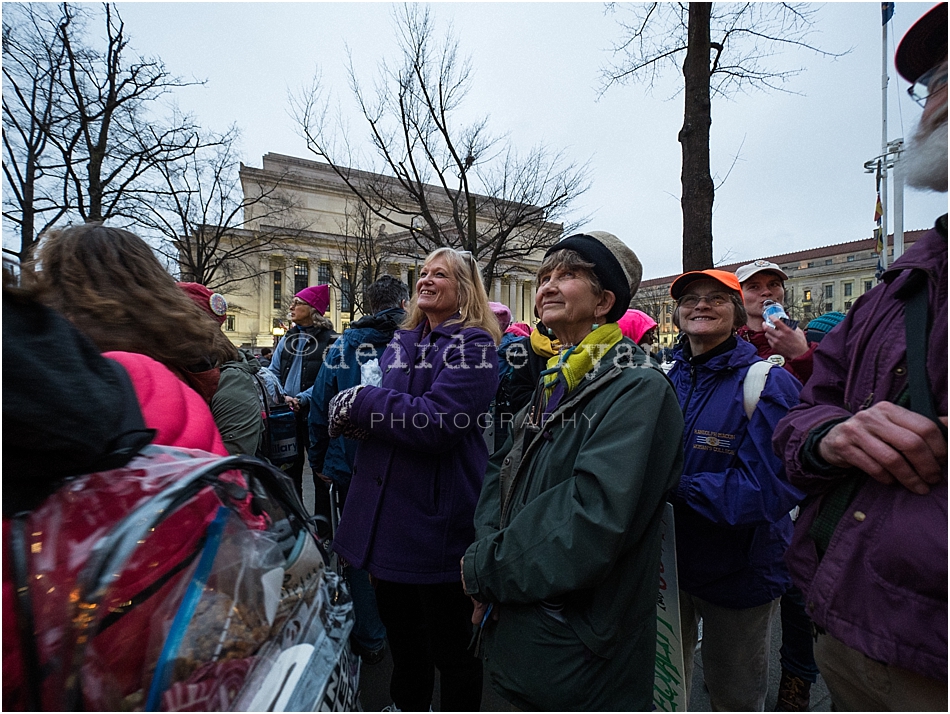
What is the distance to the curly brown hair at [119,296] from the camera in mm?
1526

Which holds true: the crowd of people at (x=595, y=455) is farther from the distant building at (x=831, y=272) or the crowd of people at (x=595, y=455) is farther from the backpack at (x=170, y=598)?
the distant building at (x=831, y=272)

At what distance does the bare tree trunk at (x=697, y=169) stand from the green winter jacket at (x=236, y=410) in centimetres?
422

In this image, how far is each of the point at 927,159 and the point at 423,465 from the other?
1.98 m

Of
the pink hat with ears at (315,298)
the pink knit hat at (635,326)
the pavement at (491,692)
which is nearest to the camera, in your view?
the pavement at (491,692)

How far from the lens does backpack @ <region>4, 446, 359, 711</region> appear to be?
2.56 feet

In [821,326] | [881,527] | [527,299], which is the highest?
[527,299]

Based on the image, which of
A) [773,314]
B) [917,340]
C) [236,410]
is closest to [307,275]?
[236,410]

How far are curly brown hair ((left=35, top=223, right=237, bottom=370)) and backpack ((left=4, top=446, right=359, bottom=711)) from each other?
675 millimetres

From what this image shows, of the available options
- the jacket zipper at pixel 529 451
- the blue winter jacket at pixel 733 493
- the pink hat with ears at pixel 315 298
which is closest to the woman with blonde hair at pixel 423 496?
the jacket zipper at pixel 529 451

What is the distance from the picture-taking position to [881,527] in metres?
1.20

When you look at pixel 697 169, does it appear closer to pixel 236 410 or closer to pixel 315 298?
pixel 315 298

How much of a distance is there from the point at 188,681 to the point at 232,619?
11 cm

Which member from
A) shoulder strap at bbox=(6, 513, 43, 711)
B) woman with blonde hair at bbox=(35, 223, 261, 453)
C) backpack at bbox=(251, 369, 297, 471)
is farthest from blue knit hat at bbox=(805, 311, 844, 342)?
shoulder strap at bbox=(6, 513, 43, 711)

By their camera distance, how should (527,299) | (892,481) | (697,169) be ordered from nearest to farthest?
(892,481)
(697,169)
(527,299)
